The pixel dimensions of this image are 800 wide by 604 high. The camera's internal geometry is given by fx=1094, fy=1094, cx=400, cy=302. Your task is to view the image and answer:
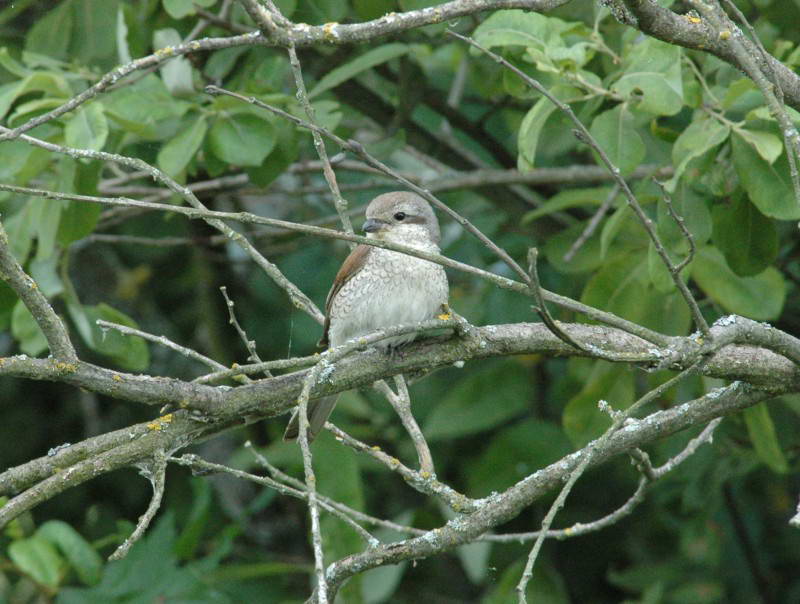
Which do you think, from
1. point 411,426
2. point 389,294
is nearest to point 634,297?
point 389,294

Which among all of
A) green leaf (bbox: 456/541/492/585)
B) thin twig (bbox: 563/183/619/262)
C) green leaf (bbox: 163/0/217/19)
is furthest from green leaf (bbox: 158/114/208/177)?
green leaf (bbox: 456/541/492/585)

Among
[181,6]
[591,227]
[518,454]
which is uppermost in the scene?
[181,6]

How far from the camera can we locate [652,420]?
2707 mm

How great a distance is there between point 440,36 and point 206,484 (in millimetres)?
2297

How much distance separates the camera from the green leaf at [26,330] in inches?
161

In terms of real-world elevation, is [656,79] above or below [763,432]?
above

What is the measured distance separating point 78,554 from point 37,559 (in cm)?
17

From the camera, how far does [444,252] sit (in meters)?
5.13

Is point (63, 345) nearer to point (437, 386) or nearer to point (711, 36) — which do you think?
point (711, 36)

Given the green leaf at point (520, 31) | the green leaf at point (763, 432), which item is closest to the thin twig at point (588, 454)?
the green leaf at point (520, 31)

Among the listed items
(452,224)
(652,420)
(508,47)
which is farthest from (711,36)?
(452,224)

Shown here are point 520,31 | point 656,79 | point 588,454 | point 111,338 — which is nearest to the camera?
point 588,454

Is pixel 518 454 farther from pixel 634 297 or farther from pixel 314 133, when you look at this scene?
pixel 314 133

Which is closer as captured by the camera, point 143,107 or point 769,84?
point 769,84
